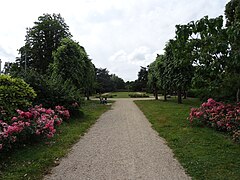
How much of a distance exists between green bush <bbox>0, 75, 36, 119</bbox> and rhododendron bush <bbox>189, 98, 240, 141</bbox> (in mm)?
6587

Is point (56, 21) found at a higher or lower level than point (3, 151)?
higher

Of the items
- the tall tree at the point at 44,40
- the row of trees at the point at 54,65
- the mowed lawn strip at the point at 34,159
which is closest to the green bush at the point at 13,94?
the mowed lawn strip at the point at 34,159

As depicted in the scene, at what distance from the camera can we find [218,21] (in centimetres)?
651

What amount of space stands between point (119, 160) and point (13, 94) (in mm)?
5053

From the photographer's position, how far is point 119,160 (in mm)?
5609

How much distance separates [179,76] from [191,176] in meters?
19.6

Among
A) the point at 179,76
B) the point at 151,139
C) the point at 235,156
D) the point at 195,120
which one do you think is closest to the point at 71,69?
the point at 179,76

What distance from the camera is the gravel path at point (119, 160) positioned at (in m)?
4.64

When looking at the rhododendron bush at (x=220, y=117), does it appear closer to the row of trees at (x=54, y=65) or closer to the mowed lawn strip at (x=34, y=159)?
the mowed lawn strip at (x=34, y=159)

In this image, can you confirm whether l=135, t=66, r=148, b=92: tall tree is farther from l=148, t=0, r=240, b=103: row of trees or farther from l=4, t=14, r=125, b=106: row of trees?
l=148, t=0, r=240, b=103: row of trees

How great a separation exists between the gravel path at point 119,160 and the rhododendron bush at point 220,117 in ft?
7.75

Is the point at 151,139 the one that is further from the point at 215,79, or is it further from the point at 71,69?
the point at 71,69

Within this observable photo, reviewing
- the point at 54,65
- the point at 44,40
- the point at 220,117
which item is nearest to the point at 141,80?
the point at 44,40

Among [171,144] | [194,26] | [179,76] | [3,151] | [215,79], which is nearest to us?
[3,151]
